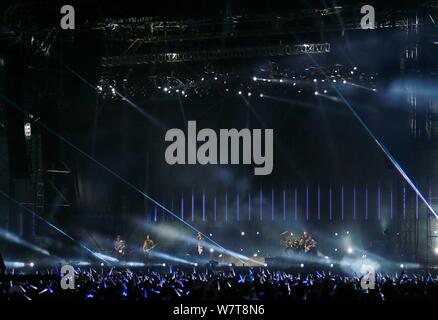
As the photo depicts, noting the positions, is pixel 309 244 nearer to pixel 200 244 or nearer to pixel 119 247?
pixel 200 244

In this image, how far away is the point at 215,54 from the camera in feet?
62.3

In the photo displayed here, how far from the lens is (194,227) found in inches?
939

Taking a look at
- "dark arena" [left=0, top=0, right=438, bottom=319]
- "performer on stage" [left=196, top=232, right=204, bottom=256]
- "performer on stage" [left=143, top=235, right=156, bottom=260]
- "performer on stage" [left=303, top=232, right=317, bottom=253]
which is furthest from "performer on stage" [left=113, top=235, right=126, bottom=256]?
"performer on stage" [left=303, top=232, right=317, bottom=253]

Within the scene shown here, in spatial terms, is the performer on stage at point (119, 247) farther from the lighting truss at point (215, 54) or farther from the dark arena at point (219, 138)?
the lighting truss at point (215, 54)

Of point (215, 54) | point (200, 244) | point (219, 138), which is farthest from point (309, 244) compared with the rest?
point (215, 54)

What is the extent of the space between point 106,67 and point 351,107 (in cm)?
648

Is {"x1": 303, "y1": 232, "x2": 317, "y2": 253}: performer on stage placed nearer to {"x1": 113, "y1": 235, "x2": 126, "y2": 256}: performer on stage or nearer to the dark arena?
the dark arena

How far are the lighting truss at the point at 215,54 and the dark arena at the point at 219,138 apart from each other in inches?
1.3

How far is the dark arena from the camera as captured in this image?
58.1 ft

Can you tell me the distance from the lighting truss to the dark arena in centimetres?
3

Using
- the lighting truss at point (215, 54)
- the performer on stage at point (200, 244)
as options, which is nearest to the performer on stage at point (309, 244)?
the performer on stage at point (200, 244)

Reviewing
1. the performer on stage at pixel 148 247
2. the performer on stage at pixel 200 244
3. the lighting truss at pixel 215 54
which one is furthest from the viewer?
the performer on stage at pixel 200 244

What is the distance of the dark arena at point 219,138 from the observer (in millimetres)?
17703
